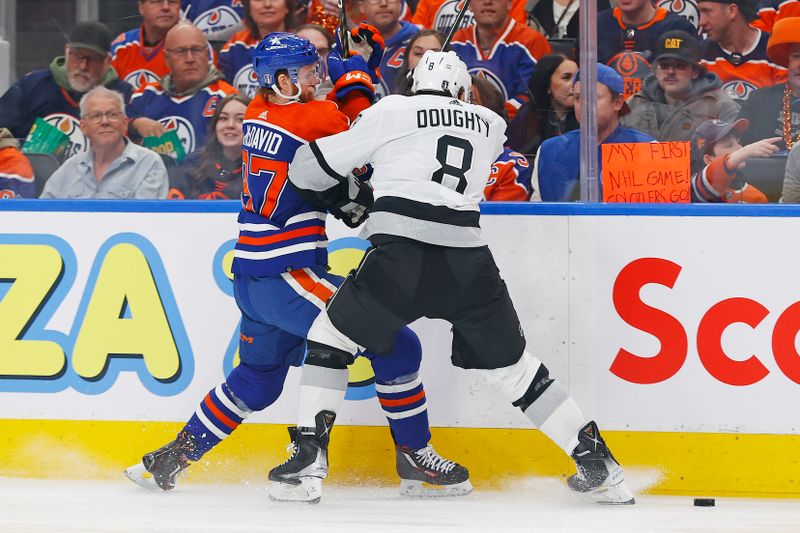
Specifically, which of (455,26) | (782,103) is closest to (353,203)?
(455,26)

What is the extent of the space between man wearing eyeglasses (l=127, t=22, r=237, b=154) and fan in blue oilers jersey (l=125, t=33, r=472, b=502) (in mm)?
626

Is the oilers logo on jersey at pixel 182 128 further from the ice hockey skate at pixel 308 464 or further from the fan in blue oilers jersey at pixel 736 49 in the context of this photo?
the fan in blue oilers jersey at pixel 736 49

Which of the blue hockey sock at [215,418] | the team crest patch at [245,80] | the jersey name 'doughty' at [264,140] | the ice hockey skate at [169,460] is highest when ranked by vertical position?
the team crest patch at [245,80]

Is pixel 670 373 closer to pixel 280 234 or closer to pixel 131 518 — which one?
pixel 280 234

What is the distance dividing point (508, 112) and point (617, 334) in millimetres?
812

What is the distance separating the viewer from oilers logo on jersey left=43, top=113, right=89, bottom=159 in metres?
4.09

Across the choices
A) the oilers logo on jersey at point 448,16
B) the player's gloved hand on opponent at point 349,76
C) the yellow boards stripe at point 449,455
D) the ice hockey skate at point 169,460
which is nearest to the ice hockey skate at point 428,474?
the yellow boards stripe at point 449,455

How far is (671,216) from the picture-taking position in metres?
3.74

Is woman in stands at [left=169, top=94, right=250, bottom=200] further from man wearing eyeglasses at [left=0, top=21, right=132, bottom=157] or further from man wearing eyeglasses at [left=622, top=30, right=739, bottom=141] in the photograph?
man wearing eyeglasses at [left=622, top=30, right=739, bottom=141]

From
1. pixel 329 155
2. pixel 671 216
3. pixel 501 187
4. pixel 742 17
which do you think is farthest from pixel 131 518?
pixel 742 17

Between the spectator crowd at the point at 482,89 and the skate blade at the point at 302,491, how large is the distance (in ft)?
3.56

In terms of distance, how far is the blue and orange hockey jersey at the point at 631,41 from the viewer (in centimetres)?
383

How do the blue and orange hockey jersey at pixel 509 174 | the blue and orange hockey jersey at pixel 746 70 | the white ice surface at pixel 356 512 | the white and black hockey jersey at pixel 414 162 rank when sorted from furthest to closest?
the blue and orange hockey jersey at pixel 509 174 < the blue and orange hockey jersey at pixel 746 70 < the white and black hockey jersey at pixel 414 162 < the white ice surface at pixel 356 512

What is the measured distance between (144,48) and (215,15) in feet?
0.94
